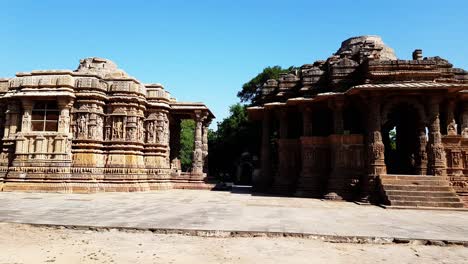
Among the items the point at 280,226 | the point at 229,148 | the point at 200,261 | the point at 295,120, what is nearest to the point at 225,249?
the point at 200,261

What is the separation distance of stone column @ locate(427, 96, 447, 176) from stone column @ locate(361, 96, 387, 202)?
1877 millimetres

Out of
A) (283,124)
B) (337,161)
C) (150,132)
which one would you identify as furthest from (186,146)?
(337,161)

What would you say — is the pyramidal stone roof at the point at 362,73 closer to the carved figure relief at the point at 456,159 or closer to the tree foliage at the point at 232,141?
the carved figure relief at the point at 456,159

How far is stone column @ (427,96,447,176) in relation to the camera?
13163 millimetres

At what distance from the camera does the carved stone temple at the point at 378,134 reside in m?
13.1

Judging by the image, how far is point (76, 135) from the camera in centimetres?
1625

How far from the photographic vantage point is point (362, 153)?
1473 centimetres

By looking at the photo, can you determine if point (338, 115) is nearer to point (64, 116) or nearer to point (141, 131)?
point (141, 131)

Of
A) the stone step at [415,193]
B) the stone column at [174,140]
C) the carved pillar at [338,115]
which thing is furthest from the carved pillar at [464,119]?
the stone column at [174,140]

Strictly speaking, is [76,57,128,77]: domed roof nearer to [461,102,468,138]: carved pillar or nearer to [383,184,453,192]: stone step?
[383,184,453,192]: stone step

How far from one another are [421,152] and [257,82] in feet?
85.6

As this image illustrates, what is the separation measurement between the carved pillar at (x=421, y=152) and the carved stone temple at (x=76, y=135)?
44.1 feet

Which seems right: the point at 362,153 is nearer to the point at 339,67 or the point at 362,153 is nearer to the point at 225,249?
the point at 339,67

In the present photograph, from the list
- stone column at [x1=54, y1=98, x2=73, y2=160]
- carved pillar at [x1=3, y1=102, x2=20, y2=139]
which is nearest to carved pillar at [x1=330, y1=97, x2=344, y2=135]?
stone column at [x1=54, y1=98, x2=73, y2=160]
